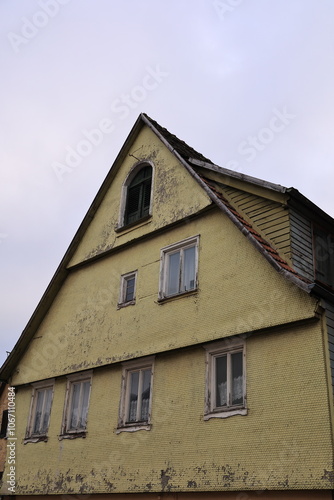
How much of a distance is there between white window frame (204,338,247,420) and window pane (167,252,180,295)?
2.13 metres

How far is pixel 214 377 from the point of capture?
11.2m

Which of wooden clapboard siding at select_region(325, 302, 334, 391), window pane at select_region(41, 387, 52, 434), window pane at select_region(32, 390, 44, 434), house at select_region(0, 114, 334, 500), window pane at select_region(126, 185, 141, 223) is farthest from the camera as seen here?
window pane at select_region(32, 390, 44, 434)

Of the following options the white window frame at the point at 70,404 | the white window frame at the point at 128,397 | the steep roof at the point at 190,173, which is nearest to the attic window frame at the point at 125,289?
the white window frame at the point at 128,397

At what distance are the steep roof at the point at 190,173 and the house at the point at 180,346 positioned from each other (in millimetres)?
45

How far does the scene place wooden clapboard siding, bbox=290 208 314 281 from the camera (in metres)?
11.0

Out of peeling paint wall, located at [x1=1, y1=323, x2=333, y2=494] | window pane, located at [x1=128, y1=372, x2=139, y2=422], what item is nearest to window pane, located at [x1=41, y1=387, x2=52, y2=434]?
peeling paint wall, located at [x1=1, y1=323, x2=333, y2=494]

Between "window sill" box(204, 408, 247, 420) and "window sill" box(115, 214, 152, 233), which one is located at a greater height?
"window sill" box(115, 214, 152, 233)

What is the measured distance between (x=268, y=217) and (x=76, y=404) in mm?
Answer: 7296

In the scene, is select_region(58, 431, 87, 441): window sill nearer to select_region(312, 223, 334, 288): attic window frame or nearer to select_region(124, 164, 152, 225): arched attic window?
select_region(124, 164, 152, 225): arched attic window

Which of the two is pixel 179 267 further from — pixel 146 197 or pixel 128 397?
pixel 128 397

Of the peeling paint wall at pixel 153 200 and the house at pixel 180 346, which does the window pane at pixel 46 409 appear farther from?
the peeling paint wall at pixel 153 200

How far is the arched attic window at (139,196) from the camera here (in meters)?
15.2

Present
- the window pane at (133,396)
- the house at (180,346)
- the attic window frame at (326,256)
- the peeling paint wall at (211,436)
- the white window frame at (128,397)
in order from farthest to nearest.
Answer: the window pane at (133,396) < the white window frame at (128,397) < the attic window frame at (326,256) < the house at (180,346) < the peeling paint wall at (211,436)

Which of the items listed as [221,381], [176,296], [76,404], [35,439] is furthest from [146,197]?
[35,439]
